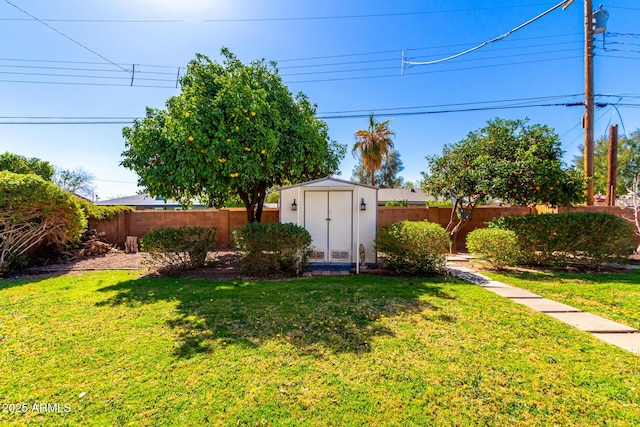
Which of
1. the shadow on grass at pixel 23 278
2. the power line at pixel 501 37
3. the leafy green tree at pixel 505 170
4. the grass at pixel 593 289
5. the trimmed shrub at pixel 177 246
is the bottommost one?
the shadow on grass at pixel 23 278

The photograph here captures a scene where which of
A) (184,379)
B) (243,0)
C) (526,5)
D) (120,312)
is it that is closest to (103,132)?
(243,0)

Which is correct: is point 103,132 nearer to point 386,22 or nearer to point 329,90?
point 329,90

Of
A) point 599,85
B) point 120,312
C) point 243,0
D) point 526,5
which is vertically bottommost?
point 120,312

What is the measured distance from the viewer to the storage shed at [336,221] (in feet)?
22.7

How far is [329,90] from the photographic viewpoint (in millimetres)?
11781

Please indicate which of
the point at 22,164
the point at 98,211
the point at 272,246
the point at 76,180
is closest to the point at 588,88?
the point at 272,246

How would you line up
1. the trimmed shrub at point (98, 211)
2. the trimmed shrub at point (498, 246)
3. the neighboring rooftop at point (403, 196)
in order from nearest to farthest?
the trimmed shrub at point (498, 246)
the trimmed shrub at point (98, 211)
the neighboring rooftop at point (403, 196)

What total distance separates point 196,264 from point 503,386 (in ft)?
20.3

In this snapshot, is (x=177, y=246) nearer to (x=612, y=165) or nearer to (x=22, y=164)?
(x=22, y=164)

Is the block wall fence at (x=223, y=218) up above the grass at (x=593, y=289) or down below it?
above

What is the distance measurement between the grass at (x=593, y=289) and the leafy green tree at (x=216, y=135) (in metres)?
5.74

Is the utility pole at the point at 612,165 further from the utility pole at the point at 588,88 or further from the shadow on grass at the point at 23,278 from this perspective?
the shadow on grass at the point at 23,278

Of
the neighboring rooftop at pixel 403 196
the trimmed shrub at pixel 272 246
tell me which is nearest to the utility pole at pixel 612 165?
the neighboring rooftop at pixel 403 196

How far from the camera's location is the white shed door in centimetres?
694
